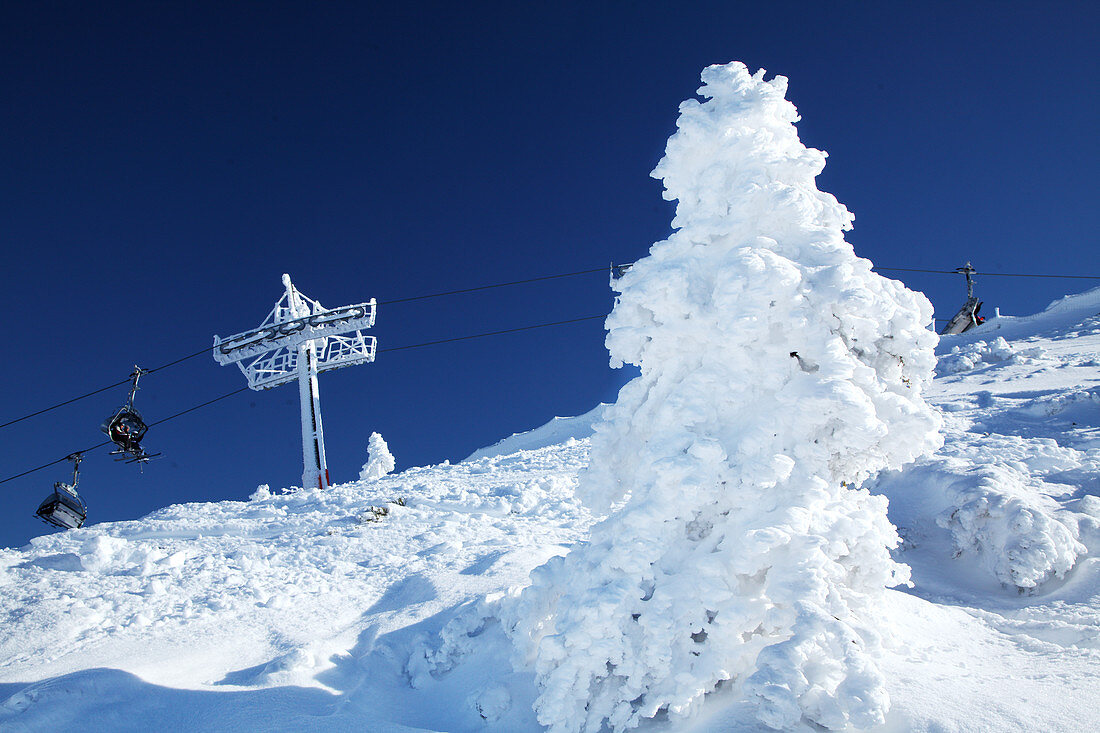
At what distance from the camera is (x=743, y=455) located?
668 centimetres

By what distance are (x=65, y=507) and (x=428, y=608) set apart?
531 inches

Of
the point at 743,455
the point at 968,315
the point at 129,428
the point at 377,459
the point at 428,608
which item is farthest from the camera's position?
the point at 377,459

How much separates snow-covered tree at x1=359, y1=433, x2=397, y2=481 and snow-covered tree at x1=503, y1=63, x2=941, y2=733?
129ft

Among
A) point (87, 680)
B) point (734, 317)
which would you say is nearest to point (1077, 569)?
point (734, 317)

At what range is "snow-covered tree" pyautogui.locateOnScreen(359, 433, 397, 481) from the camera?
44688 millimetres

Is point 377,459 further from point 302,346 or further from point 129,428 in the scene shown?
point 129,428

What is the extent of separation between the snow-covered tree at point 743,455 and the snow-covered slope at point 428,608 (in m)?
0.70

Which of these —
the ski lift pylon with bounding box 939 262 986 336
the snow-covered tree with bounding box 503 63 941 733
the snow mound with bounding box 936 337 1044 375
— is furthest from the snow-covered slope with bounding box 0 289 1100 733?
the ski lift pylon with bounding box 939 262 986 336

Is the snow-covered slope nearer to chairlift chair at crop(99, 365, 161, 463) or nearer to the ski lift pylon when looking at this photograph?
chairlift chair at crop(99, 365, 161, 463)

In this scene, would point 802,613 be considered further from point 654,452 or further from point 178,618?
point 178,618

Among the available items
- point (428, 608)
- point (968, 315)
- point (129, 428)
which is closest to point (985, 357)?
point (968, 315)

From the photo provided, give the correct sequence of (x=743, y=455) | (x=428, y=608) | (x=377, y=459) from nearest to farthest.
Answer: (x=743, y=455) → (x=428, y=608) → (x=377, y=459)

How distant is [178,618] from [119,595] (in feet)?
5.15

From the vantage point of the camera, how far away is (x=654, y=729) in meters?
6.19
